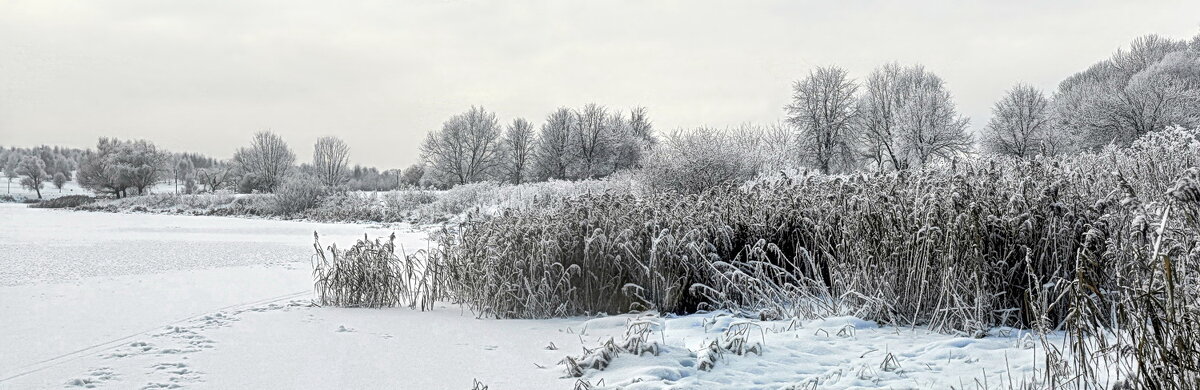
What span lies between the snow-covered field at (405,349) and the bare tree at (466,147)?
39.6 meters

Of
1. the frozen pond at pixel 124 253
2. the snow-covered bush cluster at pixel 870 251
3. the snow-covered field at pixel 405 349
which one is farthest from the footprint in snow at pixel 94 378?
the frozen pond at pixel 124 253

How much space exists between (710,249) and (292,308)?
359 cm

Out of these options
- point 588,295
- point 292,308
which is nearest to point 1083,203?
point 588,295

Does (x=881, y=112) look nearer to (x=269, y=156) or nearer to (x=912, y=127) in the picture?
(x=912, y=127)

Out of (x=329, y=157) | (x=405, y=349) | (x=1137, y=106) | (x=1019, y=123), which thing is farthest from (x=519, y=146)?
(x=405, y=349)

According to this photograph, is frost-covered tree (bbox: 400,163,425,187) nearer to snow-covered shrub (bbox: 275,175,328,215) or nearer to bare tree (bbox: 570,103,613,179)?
bare tree (bbox: 570,103,613,179)

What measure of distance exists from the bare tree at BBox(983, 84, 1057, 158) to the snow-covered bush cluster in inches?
1112

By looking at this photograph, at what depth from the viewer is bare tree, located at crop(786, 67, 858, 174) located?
103 ft

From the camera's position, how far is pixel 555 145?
46219 millimetres

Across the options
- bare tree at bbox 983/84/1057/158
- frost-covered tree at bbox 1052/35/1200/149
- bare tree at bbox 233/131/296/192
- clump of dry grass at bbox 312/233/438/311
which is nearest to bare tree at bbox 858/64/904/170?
bare tree at bbox 983/84/1057/158

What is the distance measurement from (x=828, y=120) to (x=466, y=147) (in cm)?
2505

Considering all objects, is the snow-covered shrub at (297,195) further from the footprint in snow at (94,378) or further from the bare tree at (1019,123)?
the bare tree at (1019,123)

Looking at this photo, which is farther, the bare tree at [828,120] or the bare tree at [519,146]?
the bare tree at [519,146]

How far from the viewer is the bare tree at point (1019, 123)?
101ft
